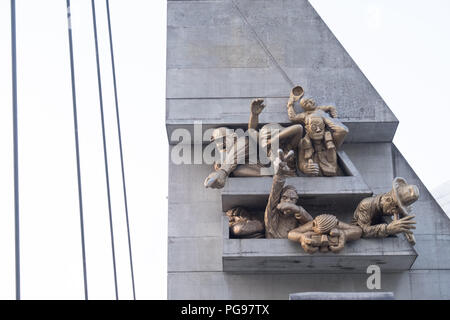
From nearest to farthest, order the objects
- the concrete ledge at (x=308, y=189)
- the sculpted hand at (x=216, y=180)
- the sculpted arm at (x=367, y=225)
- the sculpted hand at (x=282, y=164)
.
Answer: the sculpted hand at (x=282, y=164) < the sculpted arm at (x=367, y=225) < the sculpted hand at (x=216, y=180) < the concrete ledge at (x=308, y=189)

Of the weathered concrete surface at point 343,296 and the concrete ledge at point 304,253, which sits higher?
the concrete ledge at point 304,253

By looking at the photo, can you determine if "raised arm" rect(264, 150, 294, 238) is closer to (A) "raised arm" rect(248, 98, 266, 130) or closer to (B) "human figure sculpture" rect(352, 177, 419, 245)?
(A) "raised arm" rect(248, 98, 266, 130)

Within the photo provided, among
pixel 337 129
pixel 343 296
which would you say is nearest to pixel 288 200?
pixel 337 129

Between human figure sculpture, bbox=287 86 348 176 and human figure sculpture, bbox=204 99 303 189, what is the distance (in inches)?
6.2

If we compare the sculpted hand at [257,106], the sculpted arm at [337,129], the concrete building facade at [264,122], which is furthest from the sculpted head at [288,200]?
the sculpted hand at [257,106]

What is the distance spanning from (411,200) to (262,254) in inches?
86.9

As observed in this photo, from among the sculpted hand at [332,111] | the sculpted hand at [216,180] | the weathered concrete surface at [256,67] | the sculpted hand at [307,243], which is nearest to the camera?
the sculpted hand at [307,243]

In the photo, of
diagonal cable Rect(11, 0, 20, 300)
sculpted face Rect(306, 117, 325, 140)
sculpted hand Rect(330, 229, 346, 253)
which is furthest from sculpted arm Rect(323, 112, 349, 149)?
diagonal cable Rect(11, 0, 20, 300)

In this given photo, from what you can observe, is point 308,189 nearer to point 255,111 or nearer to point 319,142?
point 319,142

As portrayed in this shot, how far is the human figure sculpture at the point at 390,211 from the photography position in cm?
1246

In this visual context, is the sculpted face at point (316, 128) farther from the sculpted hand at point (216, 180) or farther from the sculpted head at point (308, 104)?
the sculpted hand at point (216, 180)
